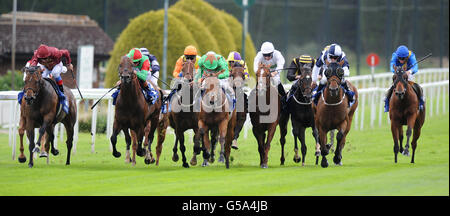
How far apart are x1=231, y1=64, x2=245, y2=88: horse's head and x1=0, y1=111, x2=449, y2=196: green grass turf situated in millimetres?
1170

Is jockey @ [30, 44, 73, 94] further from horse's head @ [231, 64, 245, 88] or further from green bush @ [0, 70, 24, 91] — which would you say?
green bush @ [0, 70, 24, 91]

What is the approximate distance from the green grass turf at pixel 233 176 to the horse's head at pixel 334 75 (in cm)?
109

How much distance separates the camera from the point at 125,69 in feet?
42.4

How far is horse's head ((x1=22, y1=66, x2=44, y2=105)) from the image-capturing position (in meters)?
13.0

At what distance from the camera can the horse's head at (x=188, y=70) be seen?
1348cm

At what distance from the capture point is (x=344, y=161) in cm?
1488

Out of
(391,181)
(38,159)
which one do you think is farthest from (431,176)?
(38,159)

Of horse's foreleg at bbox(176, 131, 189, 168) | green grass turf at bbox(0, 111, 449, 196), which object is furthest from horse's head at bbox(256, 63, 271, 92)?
horse's foreleg at bbox(176, 131, 189, 168)

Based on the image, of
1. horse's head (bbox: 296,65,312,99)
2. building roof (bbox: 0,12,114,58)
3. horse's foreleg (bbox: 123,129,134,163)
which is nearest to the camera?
horse's head (bbox: 296,65,312,99)

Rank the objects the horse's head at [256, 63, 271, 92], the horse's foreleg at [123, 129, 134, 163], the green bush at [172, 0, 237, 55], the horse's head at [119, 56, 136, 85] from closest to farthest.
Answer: the horse's head at [119, 56, 136, 85] < the horse's head at [256, 63, 271, 92] < the horse's foreleg at [123, 129, 134, 163] < the green bush at [172, 0, 237, 55]

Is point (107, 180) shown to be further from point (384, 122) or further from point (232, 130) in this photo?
point (384, 122)

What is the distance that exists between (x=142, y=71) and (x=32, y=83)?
62.2 inches

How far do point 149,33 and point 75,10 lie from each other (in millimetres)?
11497

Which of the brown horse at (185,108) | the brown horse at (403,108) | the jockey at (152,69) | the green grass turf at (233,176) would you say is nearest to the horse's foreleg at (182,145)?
the brown horse at (185,108)
